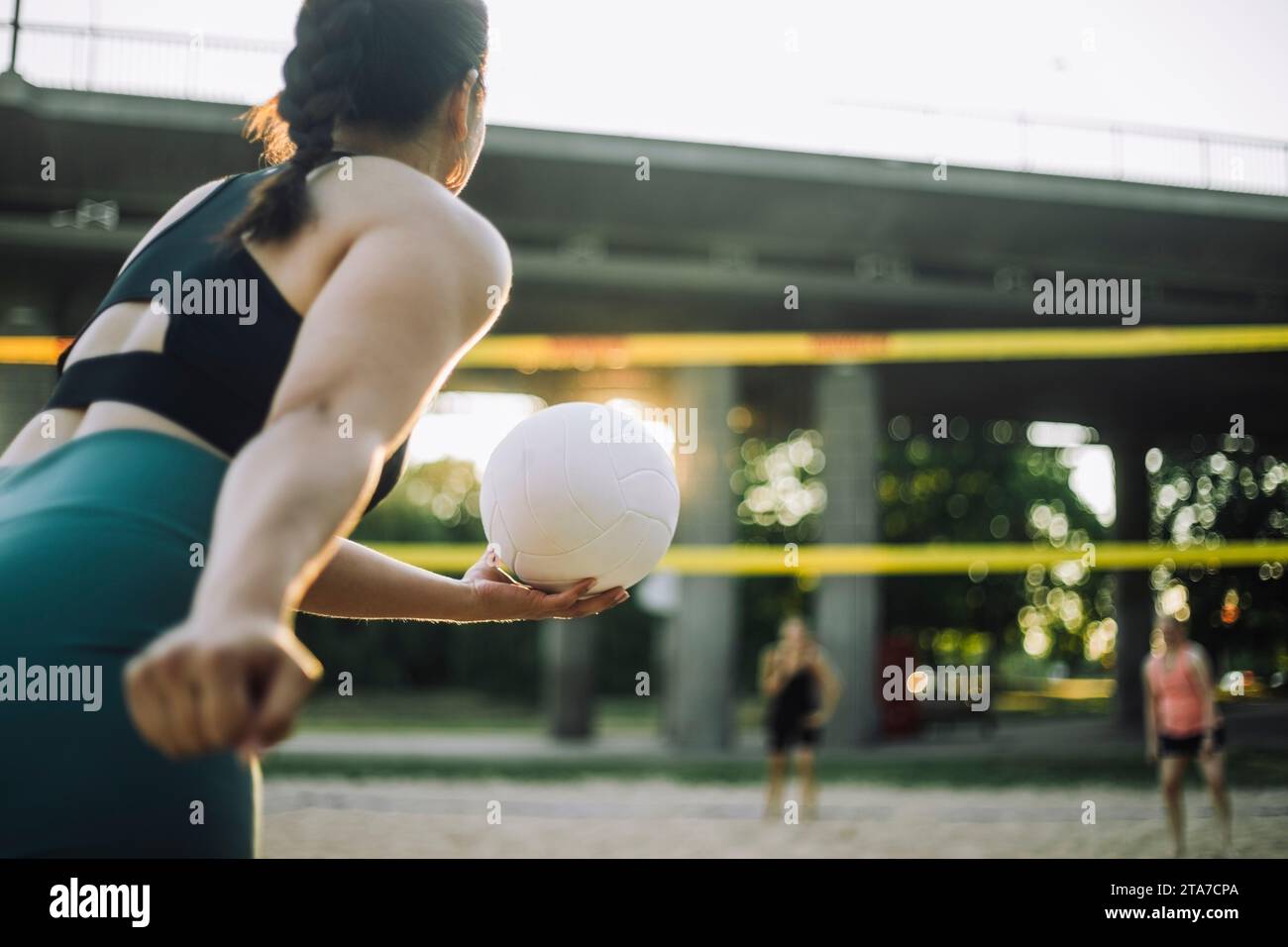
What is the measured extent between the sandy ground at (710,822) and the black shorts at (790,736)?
576 millimetres

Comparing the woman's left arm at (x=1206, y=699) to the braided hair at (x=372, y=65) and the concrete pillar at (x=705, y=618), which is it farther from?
the braided hair at (x=372, y=65)

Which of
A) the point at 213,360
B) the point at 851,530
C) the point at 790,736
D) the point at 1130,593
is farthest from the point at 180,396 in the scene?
the point at 1130,593

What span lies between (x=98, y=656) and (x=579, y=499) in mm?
943

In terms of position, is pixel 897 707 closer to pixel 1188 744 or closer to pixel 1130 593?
pixel 1130 593

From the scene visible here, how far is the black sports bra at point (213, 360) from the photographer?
944mm

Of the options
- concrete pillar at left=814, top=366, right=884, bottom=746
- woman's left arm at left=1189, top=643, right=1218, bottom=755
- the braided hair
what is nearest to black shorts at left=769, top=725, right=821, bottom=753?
woman's left arm at left=1189, top=643, right=1218, bottom=755

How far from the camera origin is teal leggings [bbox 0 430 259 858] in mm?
842

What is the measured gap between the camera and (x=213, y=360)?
95cm

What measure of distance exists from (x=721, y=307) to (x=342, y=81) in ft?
46.9

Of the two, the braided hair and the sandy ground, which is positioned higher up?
the braided hair

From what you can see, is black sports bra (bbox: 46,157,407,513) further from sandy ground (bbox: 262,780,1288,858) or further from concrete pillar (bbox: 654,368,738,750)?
concrete pillar (bbox: 654,368,738,750)

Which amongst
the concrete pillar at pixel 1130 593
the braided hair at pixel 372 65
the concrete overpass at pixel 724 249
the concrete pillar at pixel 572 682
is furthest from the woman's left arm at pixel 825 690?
the concrete pillar at pixel 1130 593

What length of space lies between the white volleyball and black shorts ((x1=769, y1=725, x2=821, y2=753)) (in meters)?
8.38
